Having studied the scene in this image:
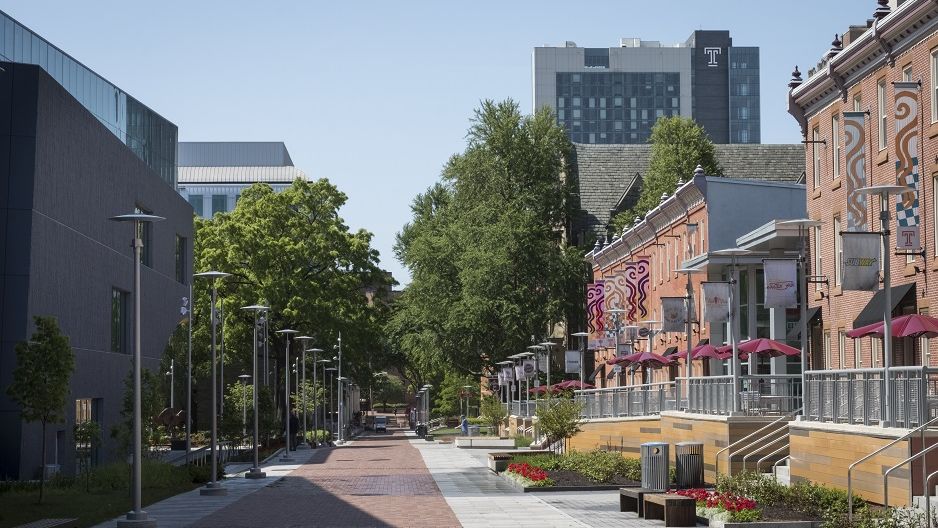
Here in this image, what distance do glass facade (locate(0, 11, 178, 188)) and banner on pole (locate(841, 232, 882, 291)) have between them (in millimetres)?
34502

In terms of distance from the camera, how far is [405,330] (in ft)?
299

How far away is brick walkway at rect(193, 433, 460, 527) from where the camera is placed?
28.5 meters

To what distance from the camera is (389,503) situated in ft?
110

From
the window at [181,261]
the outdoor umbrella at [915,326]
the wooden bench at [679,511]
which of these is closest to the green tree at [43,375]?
the wooden bench at [679,511]

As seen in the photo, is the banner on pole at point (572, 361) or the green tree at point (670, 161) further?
the green tree at point (670, 161)

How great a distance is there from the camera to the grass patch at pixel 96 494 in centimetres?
3072

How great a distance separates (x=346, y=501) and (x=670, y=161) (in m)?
55.8

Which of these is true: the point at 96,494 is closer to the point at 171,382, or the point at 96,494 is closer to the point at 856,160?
the point at 856,160

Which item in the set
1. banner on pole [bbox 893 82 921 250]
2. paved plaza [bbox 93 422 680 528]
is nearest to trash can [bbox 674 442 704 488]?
paved plaza [bbox 93 422 680 528]

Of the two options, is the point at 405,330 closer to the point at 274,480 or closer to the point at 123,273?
the point at 123,273

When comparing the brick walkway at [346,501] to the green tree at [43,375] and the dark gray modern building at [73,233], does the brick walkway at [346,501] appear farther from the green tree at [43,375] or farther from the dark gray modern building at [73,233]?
the dark gray modern building at [73,233]

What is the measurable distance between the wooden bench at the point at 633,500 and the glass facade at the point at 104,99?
100 ft

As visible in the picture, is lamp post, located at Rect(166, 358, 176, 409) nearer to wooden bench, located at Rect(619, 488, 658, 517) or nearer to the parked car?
wooden bench, located at Rect(619, 488, 658, 517)

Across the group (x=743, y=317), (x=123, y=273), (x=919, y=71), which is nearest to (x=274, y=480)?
(x=123, y=273)
